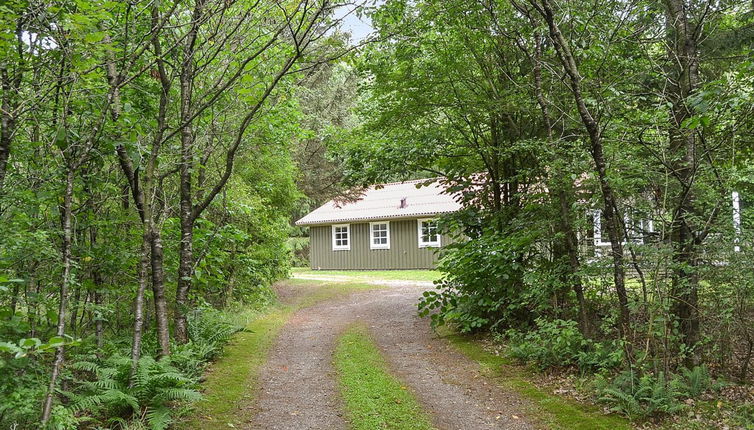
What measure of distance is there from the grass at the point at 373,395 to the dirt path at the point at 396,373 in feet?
0.46

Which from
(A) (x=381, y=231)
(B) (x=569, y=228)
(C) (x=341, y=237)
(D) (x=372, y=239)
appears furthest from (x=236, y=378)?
(C) (x=341, y=237)

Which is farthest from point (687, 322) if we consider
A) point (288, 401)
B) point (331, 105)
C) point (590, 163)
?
point (331, 105)

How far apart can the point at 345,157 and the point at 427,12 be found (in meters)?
3.45

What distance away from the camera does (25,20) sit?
422 cm

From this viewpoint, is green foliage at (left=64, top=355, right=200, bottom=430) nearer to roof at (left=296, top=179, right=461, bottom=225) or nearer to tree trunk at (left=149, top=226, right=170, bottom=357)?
tree trunk at (left=149, top=226, right=170, bottom=357)

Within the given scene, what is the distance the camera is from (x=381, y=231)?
935 inches

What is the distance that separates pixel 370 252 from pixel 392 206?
2.50m

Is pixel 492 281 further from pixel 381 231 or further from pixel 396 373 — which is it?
pixel 381 231

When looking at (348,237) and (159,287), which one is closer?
(159,287)

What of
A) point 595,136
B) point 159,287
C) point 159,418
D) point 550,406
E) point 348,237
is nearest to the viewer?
point 159,418

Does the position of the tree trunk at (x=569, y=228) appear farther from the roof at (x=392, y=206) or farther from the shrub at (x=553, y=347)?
the roof at (x=392, y=206)

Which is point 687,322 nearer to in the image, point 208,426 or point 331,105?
point 208,426

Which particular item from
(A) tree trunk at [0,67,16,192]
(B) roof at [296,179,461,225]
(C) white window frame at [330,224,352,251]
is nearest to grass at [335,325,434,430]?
(A) tree trunk at [0,67,16,192]

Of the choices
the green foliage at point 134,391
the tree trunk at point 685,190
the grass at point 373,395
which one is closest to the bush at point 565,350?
the tree trunk at point 685,190
